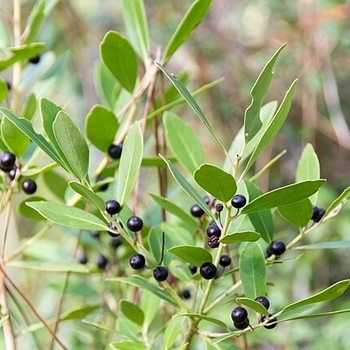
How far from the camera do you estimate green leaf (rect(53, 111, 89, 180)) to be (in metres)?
0.40

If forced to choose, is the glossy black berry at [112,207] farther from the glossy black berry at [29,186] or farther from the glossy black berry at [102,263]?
the glossy black berry at [102,263]

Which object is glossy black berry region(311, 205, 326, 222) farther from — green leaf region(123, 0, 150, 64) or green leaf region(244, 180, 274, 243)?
green leaf region(123, 0, 150, 64)

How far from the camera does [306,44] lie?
151cm

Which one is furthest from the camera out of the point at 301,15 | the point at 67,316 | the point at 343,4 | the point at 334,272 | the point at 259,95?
the point at 334,272

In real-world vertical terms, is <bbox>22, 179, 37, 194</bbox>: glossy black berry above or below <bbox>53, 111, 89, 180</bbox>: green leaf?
above

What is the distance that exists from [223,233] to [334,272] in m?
1.33

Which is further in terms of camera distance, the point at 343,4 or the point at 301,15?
the point at 301,15

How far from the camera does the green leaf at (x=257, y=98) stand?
38 cm

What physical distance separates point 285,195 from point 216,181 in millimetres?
44

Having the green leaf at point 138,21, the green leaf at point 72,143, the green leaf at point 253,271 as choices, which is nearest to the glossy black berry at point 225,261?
the green leaf at point 253,271

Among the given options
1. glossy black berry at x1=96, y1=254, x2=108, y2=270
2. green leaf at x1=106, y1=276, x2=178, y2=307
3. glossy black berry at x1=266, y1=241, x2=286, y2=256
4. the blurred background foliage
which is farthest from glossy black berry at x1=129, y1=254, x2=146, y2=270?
the blurred background foliage

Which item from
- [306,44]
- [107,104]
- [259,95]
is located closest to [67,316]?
[107,104]

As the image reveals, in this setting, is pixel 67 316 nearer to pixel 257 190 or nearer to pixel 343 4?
pixel 257 190

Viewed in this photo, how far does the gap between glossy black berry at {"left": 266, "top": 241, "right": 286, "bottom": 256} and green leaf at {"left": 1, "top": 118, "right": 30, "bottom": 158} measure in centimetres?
21
